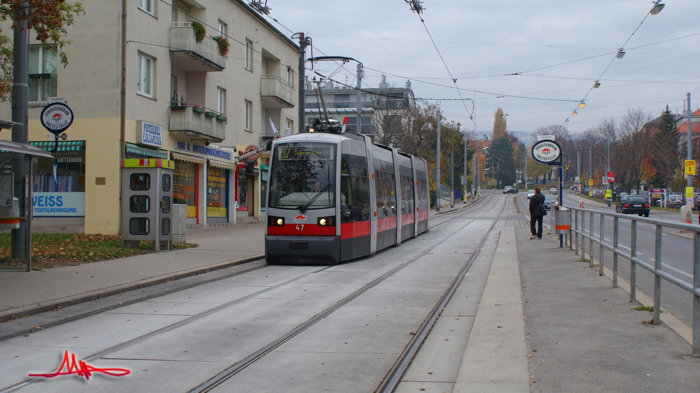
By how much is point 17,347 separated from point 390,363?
3953mm

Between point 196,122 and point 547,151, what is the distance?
13.8m

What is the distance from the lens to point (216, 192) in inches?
1171

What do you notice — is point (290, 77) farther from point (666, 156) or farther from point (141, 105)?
point (666, 156)

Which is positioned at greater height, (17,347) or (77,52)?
(77,52)

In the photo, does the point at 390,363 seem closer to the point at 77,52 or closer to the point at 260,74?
the point at 77,52

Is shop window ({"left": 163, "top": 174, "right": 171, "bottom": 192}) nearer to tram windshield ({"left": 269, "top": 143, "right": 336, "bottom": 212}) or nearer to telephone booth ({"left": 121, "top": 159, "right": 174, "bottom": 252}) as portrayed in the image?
telephone booth ({"left": 121, "top": 159, "right": 174, "bottom": 252})

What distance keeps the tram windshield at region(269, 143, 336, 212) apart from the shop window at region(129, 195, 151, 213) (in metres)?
4.02

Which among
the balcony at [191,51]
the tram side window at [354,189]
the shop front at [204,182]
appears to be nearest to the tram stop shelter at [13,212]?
the tram side window at [354,189]

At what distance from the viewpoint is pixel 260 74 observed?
34562 mm

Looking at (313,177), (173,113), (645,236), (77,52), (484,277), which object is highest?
(77,52)

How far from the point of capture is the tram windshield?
47.1 feet

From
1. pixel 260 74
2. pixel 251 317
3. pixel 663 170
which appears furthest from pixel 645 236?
pixel 663 170
